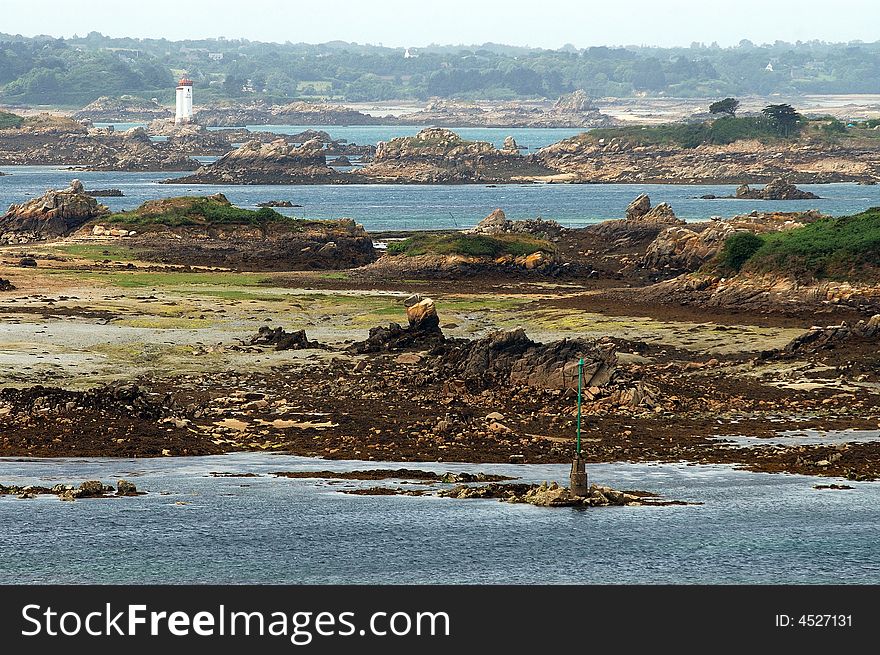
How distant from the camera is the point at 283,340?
70.2 metres

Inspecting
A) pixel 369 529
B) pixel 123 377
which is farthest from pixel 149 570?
pixel 123 377

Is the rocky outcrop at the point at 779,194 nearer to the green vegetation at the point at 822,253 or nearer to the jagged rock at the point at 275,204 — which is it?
the jagged rock at the point at 275,204

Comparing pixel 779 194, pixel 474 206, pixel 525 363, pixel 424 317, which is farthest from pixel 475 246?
pixel 779 194

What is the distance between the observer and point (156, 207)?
128m

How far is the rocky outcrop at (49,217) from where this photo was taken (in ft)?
411

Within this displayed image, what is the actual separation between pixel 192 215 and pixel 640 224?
37565 mm

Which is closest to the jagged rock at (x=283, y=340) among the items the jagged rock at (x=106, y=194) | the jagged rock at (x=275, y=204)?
the jagged rock at (x=275, y=204)

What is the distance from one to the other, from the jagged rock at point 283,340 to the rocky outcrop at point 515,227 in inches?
1690

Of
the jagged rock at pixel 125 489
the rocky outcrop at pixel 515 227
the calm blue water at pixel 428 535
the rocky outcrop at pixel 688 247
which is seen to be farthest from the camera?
the rocky outcrop at pixel 515 227

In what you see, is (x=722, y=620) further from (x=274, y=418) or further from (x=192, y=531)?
(x=274, y=418)

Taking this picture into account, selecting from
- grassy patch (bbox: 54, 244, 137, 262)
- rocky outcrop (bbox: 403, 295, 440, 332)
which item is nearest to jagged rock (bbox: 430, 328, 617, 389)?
rocky outcrop (bbox: 403, 295, 440, 332)

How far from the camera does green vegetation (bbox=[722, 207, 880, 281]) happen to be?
8231 centimetres

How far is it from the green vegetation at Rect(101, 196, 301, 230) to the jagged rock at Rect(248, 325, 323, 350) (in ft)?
170

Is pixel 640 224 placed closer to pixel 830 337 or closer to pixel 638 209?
pixel 638 209
